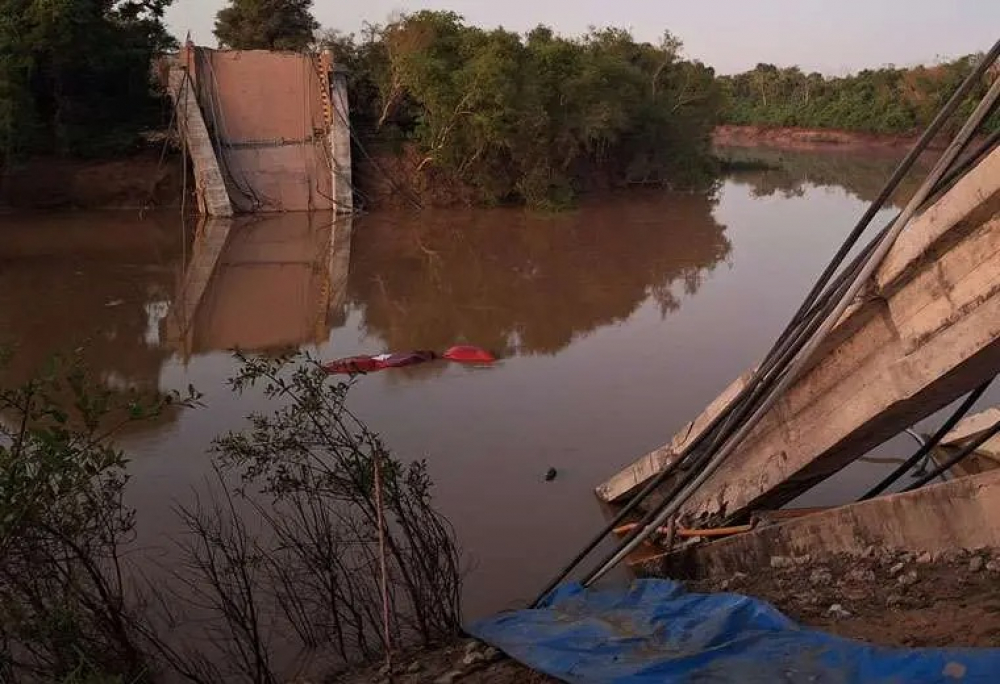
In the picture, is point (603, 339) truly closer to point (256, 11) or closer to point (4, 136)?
point (4, 136)

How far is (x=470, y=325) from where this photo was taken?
12.7 m

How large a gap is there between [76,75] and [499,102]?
36.3ft

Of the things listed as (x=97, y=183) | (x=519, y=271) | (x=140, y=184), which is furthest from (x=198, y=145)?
(x=519, y=271)

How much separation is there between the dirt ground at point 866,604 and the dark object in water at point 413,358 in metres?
5.92

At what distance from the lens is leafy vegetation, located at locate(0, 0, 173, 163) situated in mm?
18969

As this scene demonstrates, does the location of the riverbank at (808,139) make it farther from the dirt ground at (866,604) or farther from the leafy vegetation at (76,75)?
the dirt ground at (866,604)

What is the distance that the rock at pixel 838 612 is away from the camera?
391cm

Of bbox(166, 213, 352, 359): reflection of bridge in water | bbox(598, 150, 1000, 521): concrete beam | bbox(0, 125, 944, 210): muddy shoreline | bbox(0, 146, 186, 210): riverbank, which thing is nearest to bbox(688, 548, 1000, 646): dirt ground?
bbox(598, 150, 1000, 521): concrete beam

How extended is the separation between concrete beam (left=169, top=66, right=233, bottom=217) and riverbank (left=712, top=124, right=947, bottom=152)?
35052 mm

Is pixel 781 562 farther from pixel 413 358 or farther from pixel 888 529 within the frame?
pixel 413 358

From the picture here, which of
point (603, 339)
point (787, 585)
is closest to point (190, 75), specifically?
point (603, 339)

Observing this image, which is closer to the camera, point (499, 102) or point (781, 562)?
point (781, 562)

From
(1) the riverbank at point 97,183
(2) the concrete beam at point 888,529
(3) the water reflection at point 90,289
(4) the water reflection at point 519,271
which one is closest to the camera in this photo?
(2) the concrete beam at point 888,529

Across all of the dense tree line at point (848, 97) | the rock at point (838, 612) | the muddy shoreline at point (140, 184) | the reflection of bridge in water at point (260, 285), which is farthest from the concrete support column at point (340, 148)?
the dense tree line at point (848, 97)
